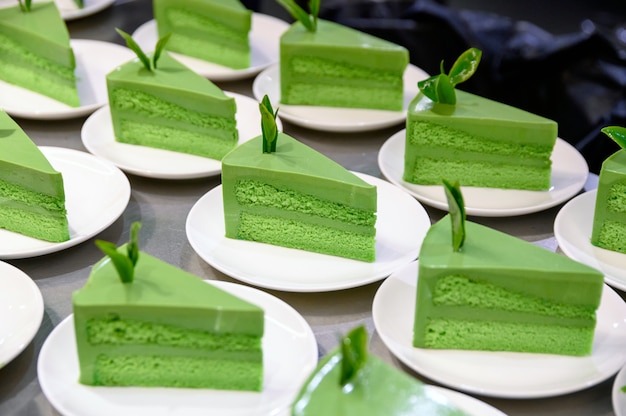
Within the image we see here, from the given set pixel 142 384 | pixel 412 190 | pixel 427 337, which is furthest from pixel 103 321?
pixel 412 190

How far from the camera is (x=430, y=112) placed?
3010 millimetres

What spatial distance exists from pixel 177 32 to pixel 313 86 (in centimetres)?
73

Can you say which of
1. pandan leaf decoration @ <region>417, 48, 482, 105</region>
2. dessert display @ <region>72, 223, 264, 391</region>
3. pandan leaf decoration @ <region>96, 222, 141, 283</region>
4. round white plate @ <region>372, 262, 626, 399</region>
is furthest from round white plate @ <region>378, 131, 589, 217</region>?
pandan leaf decoration @ <region>96, 222, 141, 283</region>

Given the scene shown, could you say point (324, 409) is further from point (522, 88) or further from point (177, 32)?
point (522, 88)

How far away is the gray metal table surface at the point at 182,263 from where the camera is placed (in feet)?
7.24

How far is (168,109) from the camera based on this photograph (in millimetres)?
3232

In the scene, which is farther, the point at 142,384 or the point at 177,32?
the point at 177,32

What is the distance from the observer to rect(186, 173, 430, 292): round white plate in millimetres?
2564

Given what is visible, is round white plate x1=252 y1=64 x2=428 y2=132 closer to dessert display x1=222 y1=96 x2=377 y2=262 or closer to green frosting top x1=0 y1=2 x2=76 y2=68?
dessert display x1=222 y1=96 x2=377 y2=262

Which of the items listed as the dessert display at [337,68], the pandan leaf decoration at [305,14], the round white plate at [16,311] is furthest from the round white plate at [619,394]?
the pandan leaf decoration at [305,14]

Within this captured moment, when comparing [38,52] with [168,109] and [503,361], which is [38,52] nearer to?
[168,109]

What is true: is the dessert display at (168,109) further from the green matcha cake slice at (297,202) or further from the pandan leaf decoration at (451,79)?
the pandan leaf decoration at (451,79)

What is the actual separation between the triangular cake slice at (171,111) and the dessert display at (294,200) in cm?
42

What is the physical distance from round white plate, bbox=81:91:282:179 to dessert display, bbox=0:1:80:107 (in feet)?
0.78
